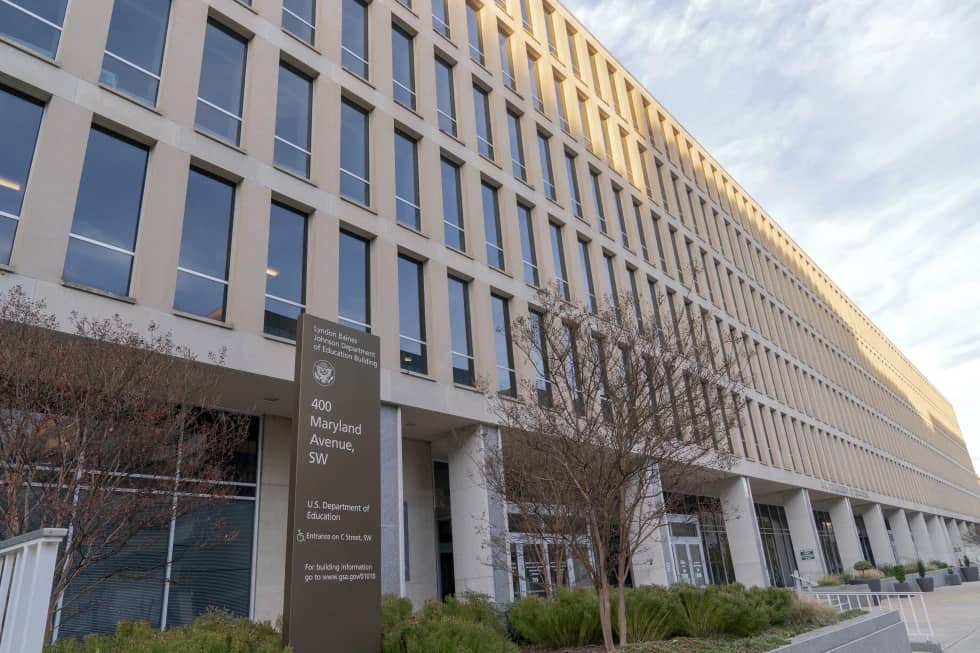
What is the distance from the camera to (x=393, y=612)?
10.3 m

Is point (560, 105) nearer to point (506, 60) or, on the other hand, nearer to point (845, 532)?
point (506, 60)

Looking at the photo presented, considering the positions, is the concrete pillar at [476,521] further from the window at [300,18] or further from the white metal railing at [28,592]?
the white metal railing at [28,592]

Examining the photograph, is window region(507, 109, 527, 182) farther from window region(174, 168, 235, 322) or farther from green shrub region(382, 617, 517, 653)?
green shrub region(382, 617, 517, 653)

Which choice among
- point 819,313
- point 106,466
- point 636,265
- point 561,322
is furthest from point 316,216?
point 819,313

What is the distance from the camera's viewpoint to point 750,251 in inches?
1727

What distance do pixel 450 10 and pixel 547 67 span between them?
5808 millimetres

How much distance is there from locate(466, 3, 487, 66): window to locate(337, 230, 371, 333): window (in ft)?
33.1

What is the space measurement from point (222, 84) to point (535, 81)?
14726 millimetres

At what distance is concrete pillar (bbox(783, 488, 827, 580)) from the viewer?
117 feet

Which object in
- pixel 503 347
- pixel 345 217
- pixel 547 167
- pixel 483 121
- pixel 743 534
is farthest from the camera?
pixel 743 534

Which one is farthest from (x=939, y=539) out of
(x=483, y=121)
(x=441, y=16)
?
(x=441, y=16)

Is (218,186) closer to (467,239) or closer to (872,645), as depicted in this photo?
(467,239)

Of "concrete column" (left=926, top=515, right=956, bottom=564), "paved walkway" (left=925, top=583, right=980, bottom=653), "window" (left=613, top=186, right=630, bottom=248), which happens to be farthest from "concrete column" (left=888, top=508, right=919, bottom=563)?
"window" (left=613, top=186, right=630, bottom=248)

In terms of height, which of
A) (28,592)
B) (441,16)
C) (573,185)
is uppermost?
(441,16)
